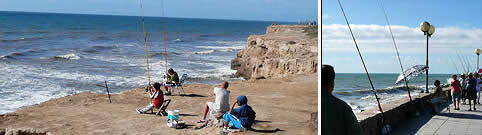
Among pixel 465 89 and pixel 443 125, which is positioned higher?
pixel 465 89

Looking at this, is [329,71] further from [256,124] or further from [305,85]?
[305,85]

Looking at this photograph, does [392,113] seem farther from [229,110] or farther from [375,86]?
[375,86]

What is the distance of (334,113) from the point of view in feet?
6.59

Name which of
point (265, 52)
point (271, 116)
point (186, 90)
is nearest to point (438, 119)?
point (271, 116)

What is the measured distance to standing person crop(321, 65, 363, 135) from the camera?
192 centimetres

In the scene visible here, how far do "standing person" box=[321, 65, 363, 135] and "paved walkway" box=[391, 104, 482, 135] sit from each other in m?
1.80

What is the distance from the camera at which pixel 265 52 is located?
21.3 m

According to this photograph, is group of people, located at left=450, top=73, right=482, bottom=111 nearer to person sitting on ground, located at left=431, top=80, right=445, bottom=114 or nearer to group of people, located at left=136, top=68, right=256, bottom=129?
person sitting on ground, located at left=431, top=80, right=445, bottom=114

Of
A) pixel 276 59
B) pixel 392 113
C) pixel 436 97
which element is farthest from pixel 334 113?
pixel 276 59

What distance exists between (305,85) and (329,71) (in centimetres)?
985

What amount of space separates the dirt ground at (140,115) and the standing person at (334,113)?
3.41m

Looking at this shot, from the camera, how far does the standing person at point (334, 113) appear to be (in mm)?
1922

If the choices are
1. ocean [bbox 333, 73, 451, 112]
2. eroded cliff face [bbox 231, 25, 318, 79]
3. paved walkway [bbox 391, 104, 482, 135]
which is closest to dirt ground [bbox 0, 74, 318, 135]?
ocean [bbox 333, 73, 451, 112]

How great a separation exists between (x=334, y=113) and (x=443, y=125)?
2185 millimetres
